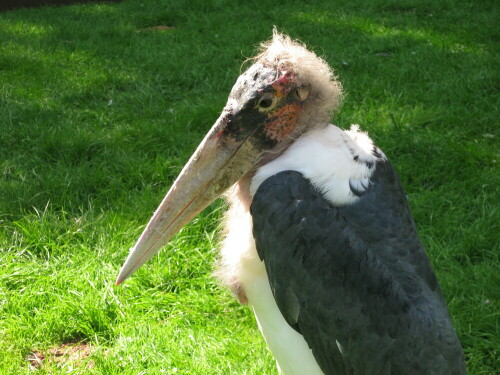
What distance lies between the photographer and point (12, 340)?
9.82 feet

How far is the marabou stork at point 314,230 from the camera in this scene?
1911 millimetres

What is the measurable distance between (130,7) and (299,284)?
23.3 ft

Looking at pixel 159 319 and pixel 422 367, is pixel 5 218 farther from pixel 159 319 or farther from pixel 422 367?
pixel 422 367

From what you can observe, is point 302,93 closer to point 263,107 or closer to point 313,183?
point 263,107

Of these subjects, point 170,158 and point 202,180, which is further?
point 170,158

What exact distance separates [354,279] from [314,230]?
0.62 feet

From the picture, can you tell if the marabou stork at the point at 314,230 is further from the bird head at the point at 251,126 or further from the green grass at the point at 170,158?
the green grass at the point at 170,158

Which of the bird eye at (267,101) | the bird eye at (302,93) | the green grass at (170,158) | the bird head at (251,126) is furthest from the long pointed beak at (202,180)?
the green grass at (170,158)

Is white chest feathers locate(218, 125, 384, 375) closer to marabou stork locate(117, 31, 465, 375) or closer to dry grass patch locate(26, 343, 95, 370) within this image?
marabou stork locate(117, 31, 465, 375)

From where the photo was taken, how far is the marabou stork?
75.2 inches

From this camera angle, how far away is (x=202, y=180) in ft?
6.96

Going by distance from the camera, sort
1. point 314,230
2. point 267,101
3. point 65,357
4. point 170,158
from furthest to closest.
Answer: point 170,158
point 65,357
point 267,101
point 314,230

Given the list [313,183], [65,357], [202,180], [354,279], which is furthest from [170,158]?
[354,279]

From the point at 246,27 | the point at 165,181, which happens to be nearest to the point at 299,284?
the point at 165,181
